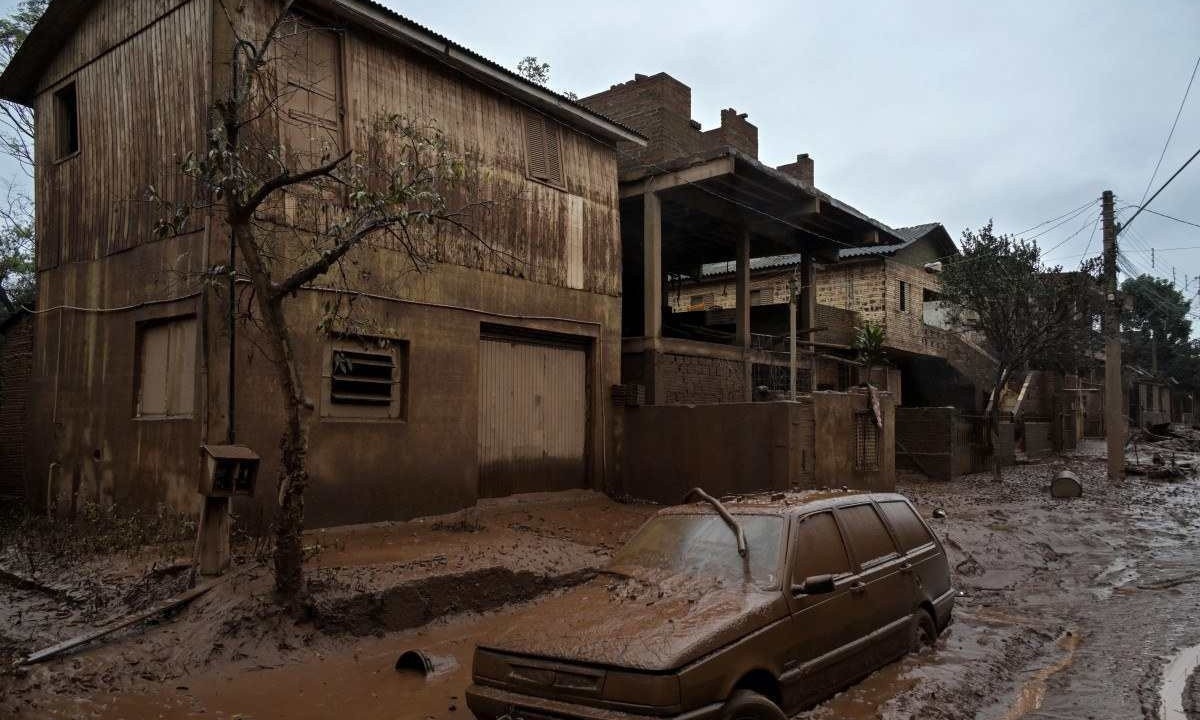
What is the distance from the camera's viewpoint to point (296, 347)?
9812 millimetres

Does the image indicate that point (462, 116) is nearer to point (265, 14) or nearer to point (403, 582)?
point (265, 14)

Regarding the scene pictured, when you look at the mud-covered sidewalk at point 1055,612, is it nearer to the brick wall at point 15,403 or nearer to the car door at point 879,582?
the car door at point 879,582

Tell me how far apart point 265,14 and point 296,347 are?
4.10m

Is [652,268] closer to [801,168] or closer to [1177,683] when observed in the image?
[1177,683]

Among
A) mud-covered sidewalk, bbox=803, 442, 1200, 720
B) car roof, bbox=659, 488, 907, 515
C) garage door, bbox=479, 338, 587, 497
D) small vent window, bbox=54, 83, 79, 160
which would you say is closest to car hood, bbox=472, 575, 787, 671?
car roof, bbox=659, 488, 907, 515

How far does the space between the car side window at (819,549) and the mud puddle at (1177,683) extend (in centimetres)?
236

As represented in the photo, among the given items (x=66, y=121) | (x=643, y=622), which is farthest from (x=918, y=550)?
(x=66, y=121)

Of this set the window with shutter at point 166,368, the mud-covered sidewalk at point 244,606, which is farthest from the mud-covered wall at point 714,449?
the window with shutter at point 166,368

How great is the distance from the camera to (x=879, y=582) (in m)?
5.92

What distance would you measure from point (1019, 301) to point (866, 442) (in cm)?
948

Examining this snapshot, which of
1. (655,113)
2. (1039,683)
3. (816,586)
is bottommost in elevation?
(1039,683)

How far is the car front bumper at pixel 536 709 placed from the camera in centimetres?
399

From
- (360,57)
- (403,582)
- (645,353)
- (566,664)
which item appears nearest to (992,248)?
(645,353)

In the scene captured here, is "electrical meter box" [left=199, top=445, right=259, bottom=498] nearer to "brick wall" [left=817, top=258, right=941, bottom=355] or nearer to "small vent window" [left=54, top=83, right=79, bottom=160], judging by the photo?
"small vent window" [left=54, top=83, right=79, bottom=160]
